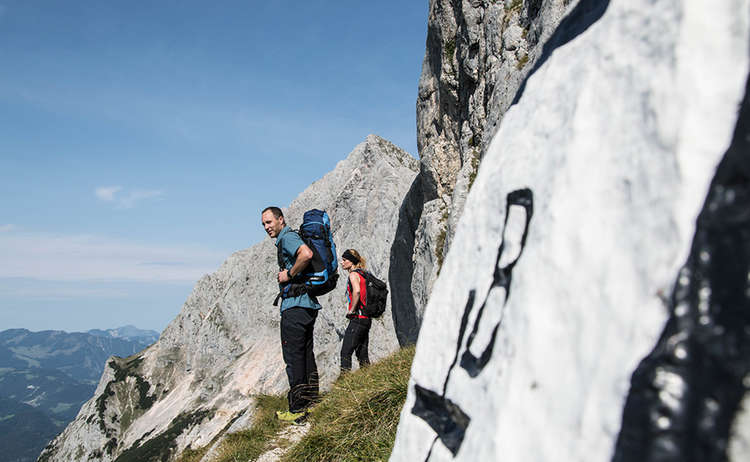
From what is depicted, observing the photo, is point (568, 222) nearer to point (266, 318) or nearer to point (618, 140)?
point (618, 140)

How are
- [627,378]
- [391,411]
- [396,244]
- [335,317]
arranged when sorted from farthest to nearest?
1. [335,317]
2. [396,244]
3. [391,411]
4. [627,378]

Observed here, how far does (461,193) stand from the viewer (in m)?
10.2

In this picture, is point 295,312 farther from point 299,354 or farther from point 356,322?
Answer: point 356,322

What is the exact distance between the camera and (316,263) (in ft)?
23.2

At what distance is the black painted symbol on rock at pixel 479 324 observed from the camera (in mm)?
2359

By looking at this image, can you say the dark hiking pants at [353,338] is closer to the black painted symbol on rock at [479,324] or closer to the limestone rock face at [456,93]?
the limestone rock face at [456,93]

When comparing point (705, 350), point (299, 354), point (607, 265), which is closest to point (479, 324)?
point (607, 265)

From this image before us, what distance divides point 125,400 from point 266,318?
24897mm

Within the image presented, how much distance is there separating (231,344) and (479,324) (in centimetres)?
4345

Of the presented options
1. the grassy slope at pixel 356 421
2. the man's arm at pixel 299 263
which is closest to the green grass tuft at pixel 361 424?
the grassy slope at pixel 356 421

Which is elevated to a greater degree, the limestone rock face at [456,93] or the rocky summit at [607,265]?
the limestone rock face at [456,93]

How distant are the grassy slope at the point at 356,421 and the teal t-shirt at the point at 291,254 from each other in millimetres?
1468

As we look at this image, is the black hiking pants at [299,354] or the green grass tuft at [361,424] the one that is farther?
the black hiking pants at [299,354]

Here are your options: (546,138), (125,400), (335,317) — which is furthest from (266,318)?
(546,138)
